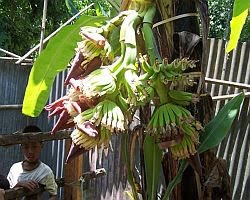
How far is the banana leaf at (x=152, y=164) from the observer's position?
59 cm

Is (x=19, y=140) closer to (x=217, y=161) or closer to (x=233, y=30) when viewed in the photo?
(x=217, y=161)

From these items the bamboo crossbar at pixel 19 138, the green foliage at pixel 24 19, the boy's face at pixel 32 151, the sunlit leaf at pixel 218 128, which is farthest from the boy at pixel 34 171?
the green foliage at pixel 24 19

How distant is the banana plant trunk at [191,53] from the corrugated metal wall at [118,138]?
50 cm

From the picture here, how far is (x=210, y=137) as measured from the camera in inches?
23.2

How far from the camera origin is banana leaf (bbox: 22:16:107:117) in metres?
0.69

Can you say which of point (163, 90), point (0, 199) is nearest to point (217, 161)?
point (163, 90)

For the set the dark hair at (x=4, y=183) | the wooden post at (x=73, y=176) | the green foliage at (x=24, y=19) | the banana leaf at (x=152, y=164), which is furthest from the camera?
the green foliage at (x=24, y=19)

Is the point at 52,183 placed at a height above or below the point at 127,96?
below

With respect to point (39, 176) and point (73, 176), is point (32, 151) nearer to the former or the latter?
point (39, 176)

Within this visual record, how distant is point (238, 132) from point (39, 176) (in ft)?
2.91

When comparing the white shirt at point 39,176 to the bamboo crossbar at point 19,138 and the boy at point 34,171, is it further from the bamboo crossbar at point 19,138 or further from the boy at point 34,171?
the bamboo crossbar at point 19,138

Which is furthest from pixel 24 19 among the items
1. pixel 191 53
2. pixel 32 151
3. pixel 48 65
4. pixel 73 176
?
pixel 191 53

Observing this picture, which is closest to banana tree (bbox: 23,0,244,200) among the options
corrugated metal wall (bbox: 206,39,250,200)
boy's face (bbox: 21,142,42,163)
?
boy's face (bbox: 21,142,42,163)

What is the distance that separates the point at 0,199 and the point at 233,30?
44.3 inches
